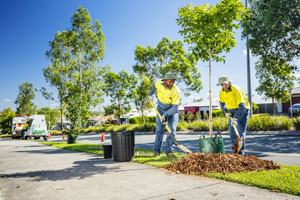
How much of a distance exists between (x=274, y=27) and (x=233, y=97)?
28.6 feet

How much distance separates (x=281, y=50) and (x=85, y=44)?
76.5ft

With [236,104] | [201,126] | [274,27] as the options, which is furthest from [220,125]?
[236,104]

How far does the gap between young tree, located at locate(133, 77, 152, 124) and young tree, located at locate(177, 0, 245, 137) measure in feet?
66.6

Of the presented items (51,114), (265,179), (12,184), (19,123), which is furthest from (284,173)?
(51,114)

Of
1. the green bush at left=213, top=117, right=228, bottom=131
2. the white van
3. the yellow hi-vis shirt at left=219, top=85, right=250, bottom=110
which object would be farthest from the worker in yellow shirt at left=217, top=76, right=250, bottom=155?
the white van

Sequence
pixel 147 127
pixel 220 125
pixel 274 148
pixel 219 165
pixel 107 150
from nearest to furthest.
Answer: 1. pixel 219 165
2. pixel 107 150
3. pixel 274 148
4. pixel 220 125
5. pixel 147 127

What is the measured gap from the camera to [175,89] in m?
6.79

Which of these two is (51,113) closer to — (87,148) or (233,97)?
(87,148)

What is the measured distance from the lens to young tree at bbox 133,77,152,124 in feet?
88.9

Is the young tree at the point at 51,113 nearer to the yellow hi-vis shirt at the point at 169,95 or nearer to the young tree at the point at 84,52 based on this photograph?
the young tree at the point at 84,52

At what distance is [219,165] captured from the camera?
16.2ft

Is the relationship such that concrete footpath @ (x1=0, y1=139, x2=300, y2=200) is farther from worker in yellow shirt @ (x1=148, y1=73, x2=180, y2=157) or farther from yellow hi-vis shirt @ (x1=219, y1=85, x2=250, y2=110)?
yellow hi-vis shirt @ (x1=219, y1=85, x2=250, y2=110)

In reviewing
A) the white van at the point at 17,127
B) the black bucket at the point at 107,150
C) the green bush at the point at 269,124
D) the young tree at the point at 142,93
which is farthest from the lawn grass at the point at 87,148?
the white van at the point at 17,127

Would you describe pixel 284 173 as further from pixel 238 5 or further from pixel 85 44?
pixel 85 44
